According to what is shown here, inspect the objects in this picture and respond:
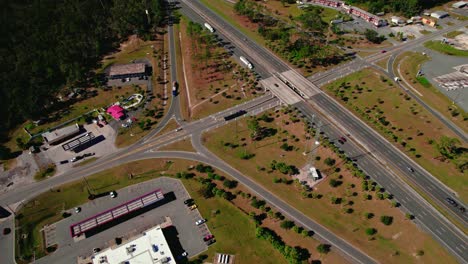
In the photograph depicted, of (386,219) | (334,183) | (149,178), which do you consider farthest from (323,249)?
(149,178)

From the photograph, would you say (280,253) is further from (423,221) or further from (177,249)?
(423,221)

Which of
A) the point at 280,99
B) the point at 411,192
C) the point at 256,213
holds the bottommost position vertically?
the point at 256,213

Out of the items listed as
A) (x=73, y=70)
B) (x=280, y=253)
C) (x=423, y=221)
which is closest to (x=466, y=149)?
(x=423, y=221)

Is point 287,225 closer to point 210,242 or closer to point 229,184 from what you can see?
point 210,242

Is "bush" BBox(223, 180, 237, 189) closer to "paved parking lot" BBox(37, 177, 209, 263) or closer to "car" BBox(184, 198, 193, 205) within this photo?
"car" BBox(184, 198, 193, 205)

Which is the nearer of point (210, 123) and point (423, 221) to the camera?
point (423, 221)

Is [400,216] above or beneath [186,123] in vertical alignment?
beneath

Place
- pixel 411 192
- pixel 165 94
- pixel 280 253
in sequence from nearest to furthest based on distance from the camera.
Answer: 1. pixel 280 253
2. pixel 411 192
3. pixel 165 94

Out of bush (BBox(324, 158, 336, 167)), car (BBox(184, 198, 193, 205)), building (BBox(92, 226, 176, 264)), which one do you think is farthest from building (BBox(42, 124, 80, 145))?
bush (BBox(324, 158, 336, 167))
